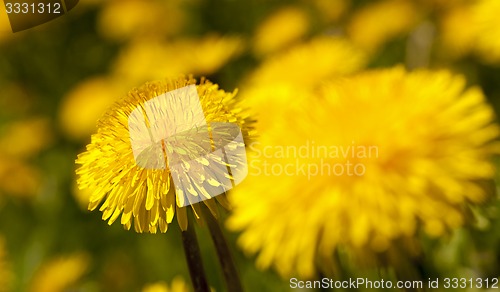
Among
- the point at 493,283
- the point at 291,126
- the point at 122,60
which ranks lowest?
the point at 493,283

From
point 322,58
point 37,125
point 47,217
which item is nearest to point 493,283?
point 322,58

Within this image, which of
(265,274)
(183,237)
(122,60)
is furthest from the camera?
(122,60)

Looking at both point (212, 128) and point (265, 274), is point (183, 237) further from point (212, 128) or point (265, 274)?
point (265, 274)

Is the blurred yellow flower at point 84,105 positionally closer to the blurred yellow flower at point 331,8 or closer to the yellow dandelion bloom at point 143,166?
the blurred yellow flower at point 331,8

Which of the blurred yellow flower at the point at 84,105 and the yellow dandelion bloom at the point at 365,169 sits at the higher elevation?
the blurred yellow flower at the point at 84,105

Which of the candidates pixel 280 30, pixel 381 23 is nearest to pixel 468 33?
pixel 381 23

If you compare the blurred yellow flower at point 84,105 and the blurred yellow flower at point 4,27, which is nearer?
the blurred yellow flower at point 4,27

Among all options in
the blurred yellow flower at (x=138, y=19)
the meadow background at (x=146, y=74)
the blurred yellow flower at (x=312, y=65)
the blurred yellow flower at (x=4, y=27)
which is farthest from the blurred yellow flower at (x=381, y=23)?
the blurred yellow flower at (x=4, y=27)
